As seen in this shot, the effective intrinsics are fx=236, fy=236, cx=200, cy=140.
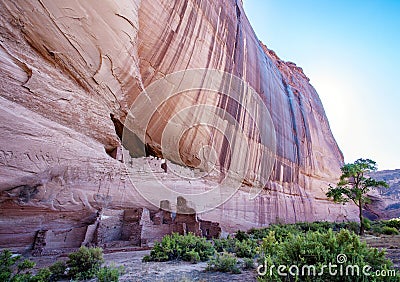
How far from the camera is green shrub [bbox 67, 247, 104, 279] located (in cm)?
426

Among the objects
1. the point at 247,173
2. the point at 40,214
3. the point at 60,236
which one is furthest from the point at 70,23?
the point at 247,173

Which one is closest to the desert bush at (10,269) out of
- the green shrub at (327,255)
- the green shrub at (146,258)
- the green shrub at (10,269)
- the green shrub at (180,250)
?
the green shrub at (10,269)

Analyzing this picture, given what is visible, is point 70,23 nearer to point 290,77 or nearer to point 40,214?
point 40,214

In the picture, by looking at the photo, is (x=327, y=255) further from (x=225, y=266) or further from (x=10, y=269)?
(x=10, y=269)

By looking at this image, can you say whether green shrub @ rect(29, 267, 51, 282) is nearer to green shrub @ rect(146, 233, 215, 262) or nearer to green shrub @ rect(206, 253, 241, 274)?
green shrub @ rect(146, 233, 215, 262)

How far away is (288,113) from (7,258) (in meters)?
20.4

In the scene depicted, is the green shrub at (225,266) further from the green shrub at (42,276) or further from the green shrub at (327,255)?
the green shrub at (42,276)

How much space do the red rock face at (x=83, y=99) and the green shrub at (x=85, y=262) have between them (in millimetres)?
2485

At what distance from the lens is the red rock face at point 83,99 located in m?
5.87

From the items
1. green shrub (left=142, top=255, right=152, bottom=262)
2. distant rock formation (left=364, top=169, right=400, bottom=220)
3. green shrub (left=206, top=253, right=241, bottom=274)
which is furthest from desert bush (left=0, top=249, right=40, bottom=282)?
distant rock formation (left=364, top=169, right=400, bottom=220)

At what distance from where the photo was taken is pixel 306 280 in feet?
8.30

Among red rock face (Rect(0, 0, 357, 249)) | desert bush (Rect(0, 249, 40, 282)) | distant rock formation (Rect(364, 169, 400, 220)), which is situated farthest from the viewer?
distant rock formation (Rect(364, 169, 400, 220))

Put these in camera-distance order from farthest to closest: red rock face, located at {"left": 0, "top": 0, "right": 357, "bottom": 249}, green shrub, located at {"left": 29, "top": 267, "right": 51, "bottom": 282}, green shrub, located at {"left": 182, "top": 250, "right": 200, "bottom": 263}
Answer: red rock face, located at {"left": 0, "top": 0, "right": 357, "bottom": 249} → green shrub, located at {"left": 182, "top": 250, "right": 200, "bottom": 263} → green shrub, located at {"left": 29, "top": 267, "right": 51, "bottom": 282}
